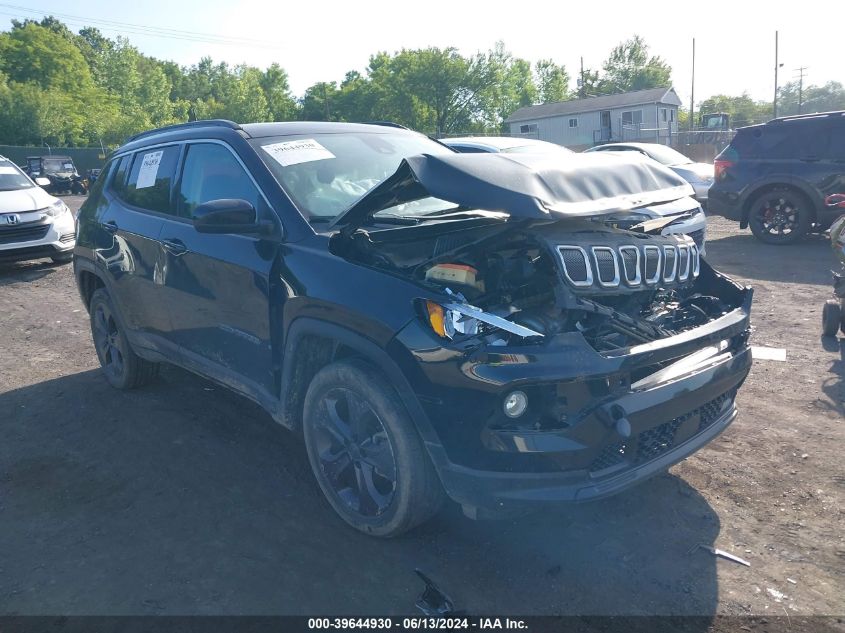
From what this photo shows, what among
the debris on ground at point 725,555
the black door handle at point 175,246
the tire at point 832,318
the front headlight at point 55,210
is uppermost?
the front headlight at point 55,210

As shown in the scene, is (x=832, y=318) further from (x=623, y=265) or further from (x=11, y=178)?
(x=11, y=178)

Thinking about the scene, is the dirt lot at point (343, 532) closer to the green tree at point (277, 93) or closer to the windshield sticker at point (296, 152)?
the windshield sticker at point (296, 152)

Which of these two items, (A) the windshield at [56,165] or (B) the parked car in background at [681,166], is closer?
(B) the parked car in background at [681,166]

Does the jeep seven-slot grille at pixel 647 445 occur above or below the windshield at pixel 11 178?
below

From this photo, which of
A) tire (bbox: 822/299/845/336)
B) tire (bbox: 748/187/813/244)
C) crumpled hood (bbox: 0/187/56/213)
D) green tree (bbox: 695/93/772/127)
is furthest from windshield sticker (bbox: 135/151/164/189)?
green tree (bbox: 695/93/772/127)

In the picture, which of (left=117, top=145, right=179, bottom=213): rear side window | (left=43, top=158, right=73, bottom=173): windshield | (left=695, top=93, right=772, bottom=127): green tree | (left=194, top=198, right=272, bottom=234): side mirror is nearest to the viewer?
(left=194, top=198, right=272, bottom=234): side mirror

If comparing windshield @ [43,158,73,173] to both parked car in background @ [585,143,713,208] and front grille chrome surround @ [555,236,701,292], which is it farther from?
front grille chrome surround @ [555,236,701,292]

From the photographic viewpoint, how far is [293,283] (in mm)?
3482

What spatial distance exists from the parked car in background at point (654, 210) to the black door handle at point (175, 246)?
2.54 m

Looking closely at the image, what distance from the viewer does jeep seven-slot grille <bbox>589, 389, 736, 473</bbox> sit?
2.87 meters

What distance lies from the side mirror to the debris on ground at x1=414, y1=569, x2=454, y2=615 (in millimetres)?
1940

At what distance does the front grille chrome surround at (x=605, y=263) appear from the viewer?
3.08m

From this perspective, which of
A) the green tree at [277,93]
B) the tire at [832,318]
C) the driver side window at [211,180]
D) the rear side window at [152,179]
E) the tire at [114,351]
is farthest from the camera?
the green tree at [277,93]

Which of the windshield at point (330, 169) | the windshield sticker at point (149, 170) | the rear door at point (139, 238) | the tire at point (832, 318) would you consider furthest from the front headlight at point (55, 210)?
the tire at point (832, 318)
